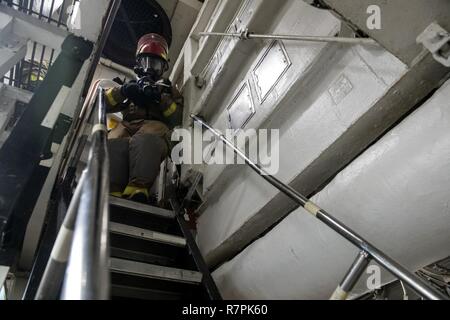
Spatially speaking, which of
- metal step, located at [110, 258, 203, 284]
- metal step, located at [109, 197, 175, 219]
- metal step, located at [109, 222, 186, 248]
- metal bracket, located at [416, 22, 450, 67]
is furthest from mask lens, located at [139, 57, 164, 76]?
metal bracket, located at [416, 22, 450, 67]

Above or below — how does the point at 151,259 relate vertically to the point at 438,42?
below

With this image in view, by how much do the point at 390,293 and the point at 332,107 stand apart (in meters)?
0.86

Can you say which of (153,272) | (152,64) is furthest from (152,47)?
(153,272)

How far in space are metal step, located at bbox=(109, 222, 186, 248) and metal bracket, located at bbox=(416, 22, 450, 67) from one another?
155cm

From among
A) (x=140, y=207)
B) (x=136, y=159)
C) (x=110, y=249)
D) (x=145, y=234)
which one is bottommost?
(x=110, y=249)

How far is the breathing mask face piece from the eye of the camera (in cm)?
303

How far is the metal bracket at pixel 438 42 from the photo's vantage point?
1.00 m

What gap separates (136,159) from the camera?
223 cm

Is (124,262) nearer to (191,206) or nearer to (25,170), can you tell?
(25,170)

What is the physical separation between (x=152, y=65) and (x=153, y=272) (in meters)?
2.24

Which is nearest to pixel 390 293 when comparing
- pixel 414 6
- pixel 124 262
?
pixel 414 6

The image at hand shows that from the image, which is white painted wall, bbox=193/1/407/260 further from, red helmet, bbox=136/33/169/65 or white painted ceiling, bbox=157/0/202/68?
white painted ceiling, bbox=157/0/202/68

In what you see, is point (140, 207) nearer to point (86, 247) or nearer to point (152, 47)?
point (86, 247)

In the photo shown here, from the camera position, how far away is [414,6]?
1.05 metres
